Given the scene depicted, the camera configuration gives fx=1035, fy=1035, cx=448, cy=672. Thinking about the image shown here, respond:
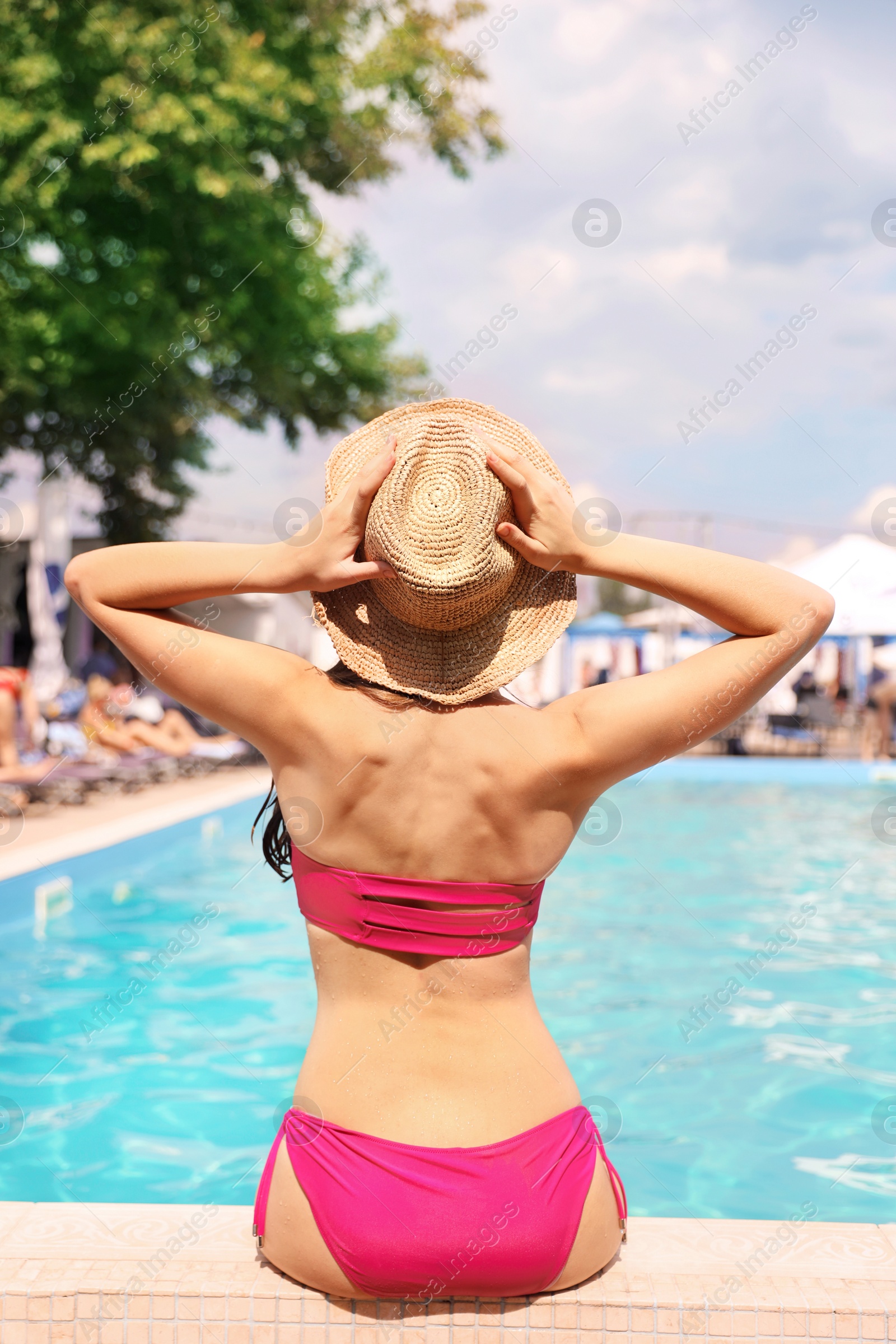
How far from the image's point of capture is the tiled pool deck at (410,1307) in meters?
1.69

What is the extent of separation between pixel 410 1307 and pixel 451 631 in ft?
3.65

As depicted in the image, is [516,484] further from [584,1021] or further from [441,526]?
[584,1021]

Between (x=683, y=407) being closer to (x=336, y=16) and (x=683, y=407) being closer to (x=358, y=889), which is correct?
(x=358, y=889)

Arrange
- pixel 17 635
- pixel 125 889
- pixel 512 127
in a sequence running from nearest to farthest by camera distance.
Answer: pixel 125 889 < pixel 512 127 < pixel 17 635

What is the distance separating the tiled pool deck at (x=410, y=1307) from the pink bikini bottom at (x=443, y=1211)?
0.19 ft

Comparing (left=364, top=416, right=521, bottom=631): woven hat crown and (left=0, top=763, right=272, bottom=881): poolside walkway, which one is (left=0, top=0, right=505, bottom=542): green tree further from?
(left=364, top=416, right=521, bottom=631): woven hat crown

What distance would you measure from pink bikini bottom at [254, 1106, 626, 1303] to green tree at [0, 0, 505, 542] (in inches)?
461

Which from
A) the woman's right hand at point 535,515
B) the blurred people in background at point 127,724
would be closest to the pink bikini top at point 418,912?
the woman's right hand at point 535,515

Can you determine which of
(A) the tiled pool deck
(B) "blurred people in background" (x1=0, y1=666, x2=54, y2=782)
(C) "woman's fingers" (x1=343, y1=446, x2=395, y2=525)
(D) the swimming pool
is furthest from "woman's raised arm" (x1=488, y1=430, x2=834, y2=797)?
(B) "blurred people in background" (x1=0, y1=666, x2=54, y2=782)

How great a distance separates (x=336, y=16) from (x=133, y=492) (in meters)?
8.08

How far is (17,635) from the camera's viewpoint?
1758 cm

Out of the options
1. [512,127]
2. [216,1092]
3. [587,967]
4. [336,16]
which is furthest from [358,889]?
[512,127]

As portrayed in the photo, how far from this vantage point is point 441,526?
1589 mm

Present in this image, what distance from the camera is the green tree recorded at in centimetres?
1112
